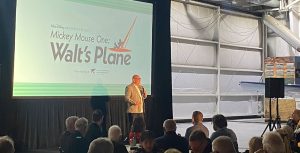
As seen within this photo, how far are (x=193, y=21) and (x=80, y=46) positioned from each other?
26.3 ft

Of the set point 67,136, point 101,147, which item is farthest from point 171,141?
point 101,147

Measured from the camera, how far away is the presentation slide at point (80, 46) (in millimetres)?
6816

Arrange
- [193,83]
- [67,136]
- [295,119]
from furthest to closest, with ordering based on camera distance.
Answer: [193,83]
[295,119]
[67,136]

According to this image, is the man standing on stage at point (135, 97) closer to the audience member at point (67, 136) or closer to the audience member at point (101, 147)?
the audience member at point (67, 136)

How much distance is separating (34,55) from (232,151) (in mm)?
4591

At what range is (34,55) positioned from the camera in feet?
22.6

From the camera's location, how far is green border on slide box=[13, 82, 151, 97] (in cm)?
678

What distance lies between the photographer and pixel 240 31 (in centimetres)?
1683

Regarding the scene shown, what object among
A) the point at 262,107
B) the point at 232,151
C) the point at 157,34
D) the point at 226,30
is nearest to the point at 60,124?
the point at 157,34

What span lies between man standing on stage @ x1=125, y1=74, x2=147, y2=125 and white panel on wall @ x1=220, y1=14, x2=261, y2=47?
851 cm

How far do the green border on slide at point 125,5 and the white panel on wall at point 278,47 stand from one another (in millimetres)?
10145

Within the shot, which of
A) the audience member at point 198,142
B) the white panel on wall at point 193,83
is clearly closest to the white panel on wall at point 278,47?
the white panel on wall at point 193,83

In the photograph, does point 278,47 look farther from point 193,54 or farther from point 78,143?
point 78,143

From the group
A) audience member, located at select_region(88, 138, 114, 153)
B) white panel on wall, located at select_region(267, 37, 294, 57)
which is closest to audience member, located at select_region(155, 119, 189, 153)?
audience member, located at select_region(88, 138, 114, 153)
